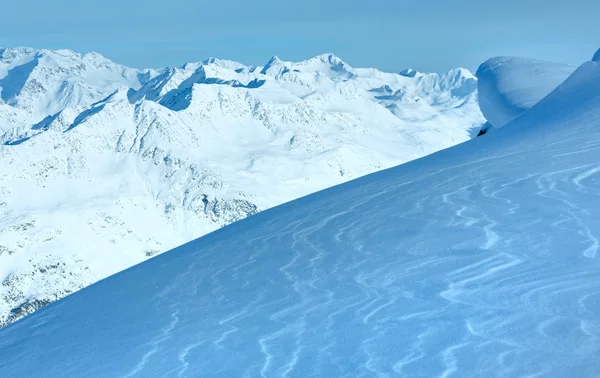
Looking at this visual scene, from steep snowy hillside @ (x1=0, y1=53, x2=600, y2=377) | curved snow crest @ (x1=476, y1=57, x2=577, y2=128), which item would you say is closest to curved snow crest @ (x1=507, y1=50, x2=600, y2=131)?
steep snowy hillside @ (x1=0, y1=53, x2=600, y2=377)

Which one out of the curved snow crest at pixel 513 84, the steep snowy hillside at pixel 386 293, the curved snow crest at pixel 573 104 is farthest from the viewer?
the curved snow crest at pixel 513 84

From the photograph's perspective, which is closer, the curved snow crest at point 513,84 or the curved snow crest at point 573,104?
the curved snow crest at point 573,104

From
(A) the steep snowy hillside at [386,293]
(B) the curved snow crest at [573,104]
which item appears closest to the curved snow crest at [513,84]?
(B) the curved snow crest at [573,104]

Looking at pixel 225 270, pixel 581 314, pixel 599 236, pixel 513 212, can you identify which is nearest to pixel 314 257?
pixel 225 270

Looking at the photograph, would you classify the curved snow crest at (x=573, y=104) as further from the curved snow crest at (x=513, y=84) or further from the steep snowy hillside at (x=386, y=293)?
the curved snow crest at (x=513, y=84)

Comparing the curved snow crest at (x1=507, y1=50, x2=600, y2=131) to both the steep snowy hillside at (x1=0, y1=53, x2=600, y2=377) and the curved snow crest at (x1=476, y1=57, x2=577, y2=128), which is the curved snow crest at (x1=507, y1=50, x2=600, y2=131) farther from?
the curved snow crest at (x1=476, y1=57, x2=577, y2=128)

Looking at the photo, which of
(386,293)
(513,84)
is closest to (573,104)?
(386,293)

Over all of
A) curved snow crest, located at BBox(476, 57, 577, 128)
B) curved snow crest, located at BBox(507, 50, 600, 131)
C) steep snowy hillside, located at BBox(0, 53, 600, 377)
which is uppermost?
curved snow crest, located at BBox(476, 57, 577, 128)
